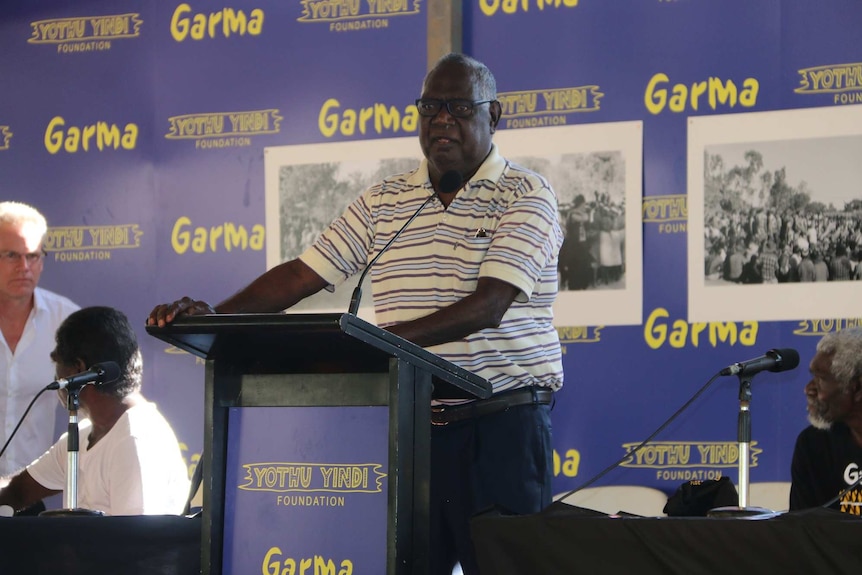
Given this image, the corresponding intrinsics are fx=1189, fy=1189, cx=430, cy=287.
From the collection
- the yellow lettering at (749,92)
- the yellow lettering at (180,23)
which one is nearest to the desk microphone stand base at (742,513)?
the yellow lettering at (749,92)

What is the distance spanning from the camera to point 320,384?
2148 mm

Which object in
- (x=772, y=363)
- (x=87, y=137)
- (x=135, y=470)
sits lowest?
(x=135, y=470)

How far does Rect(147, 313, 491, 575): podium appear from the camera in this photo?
2.02 m

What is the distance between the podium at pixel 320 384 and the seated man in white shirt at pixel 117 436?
1.53m

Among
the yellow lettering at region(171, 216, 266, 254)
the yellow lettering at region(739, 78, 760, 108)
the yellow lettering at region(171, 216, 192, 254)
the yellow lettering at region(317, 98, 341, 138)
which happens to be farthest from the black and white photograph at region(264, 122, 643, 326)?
the yellow lettering at region(171, 216, 192, 254)

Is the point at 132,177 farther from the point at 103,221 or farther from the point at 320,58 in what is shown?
the point at 320,58

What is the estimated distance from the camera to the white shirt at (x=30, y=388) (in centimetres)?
486

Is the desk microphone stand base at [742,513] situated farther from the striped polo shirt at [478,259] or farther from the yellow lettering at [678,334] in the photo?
the yellow lettering at [678,334]

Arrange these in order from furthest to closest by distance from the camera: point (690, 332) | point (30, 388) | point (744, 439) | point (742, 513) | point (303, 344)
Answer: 1. point (30, 388)
2. point (690, 332)
3. point (744, 439)
4. point (742, 513)
5. point (303, 344)

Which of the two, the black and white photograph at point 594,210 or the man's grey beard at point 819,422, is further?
the black and white photograph at point 594,210

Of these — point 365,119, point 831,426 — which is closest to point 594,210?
point 365,119

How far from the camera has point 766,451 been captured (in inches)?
168

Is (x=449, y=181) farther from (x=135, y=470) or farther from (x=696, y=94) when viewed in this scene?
(x=696, y=94)

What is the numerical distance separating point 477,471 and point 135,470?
1330mm
